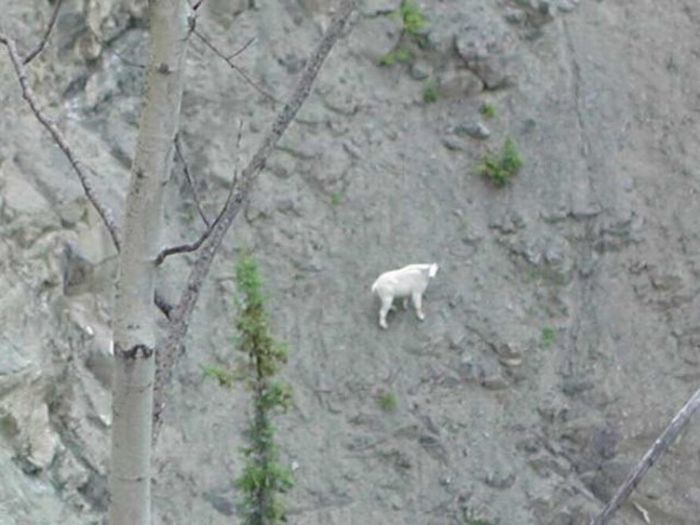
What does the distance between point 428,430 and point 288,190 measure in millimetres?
2027

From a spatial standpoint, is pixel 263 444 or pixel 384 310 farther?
pixel 384 310

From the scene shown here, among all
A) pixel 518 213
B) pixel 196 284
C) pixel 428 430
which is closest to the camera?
pixel 196 284

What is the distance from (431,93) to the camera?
38.1 feet

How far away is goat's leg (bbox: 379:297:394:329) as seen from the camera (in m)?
10.7

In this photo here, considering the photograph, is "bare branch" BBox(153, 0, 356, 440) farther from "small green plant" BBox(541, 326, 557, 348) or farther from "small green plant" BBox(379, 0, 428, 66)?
"small green plant" BBox(379, 0, 428, 66)

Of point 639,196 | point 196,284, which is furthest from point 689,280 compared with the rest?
point 196,284

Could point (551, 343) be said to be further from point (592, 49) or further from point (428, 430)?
point (592, 49)

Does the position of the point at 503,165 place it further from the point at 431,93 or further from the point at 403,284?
the point at 403,284

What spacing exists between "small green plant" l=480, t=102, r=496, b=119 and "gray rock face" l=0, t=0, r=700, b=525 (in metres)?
0.03

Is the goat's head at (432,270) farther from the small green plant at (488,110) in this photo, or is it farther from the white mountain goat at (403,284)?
the small green plant at (488,110)

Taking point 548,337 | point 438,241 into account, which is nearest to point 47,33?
point 438,241

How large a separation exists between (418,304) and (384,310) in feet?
0.88

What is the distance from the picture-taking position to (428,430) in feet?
35.1

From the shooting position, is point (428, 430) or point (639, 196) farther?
point (639, 196)
